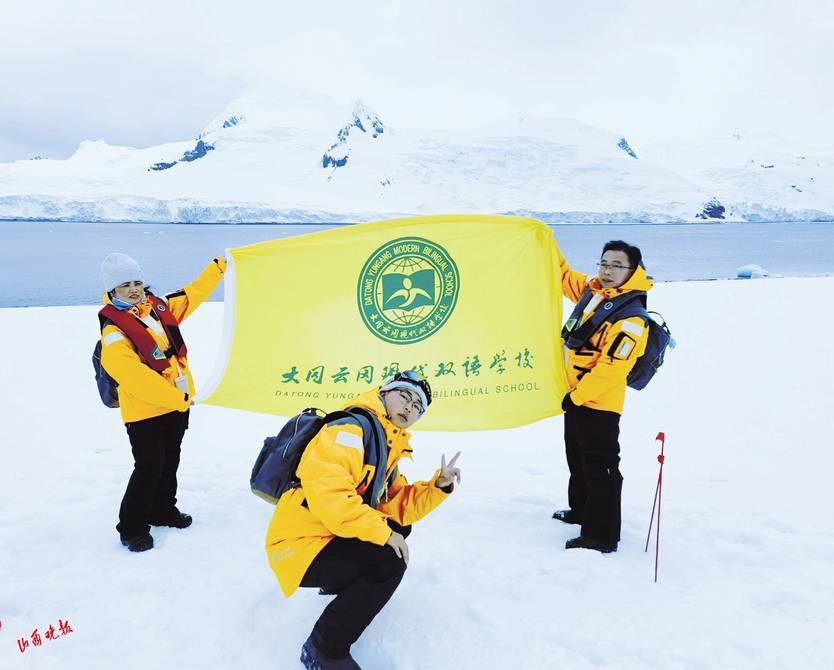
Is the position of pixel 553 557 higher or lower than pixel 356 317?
lower

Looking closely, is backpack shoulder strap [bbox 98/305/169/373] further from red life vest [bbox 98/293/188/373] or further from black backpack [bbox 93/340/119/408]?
black backpack [bbox 93/340/119/408]

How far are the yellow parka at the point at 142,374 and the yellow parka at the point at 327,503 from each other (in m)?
1.24

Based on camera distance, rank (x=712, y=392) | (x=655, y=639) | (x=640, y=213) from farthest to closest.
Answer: (x=640, y=213)
(x=712, y=392)
(x=655, y=639)

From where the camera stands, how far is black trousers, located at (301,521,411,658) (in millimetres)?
2451

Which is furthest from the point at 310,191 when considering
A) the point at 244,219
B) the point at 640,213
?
the point at 640,213

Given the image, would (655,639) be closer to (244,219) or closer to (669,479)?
(669,479)

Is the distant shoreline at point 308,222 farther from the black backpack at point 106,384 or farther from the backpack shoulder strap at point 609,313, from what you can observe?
the black backpack at point 106,384

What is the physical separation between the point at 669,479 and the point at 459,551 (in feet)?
7.09

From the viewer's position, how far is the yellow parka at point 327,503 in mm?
2314

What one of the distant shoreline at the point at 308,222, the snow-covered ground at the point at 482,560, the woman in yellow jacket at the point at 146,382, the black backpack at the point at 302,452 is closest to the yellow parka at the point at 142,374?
the woman in yellow jacket at the point at 146,382

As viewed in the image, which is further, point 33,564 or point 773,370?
point 773,370

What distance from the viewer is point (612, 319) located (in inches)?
133

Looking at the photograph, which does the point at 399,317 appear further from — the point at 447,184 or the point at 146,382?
the point at 447,184

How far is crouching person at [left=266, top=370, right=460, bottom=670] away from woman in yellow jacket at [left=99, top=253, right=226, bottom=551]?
134 centimetres
